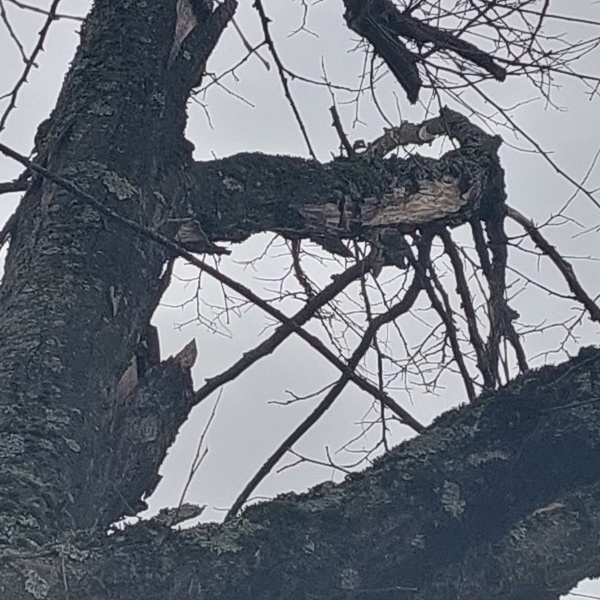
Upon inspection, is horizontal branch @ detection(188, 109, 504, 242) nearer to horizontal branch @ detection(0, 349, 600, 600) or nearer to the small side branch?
the small side branch

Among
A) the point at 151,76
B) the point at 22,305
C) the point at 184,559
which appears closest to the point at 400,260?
the point at 151,76

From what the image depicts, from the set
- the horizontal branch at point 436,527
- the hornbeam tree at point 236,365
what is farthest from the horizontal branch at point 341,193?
the horizontal branch at point 436,527

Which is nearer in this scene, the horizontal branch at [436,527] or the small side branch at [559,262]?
the horizontal branch at [436,527]

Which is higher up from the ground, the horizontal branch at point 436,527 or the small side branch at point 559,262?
the small side branch at point 559,262

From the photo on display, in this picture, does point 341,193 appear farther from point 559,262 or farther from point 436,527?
point 436,527

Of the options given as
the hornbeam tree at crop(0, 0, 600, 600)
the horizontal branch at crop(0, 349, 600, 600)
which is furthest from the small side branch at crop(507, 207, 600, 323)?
the horizontal branch at crop(0, 349, 600, 600)

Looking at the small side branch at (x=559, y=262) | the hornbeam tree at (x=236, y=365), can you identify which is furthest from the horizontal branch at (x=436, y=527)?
the small side branch at (x=559, y=262)

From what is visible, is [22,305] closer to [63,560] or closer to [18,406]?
[18,406]

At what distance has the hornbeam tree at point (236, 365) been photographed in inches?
63.0

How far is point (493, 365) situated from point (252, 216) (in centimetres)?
66

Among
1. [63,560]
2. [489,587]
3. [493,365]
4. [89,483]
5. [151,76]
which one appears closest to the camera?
[63,560]

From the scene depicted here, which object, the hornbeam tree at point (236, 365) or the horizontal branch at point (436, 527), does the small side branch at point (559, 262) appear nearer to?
the hornbeam tree at point (236, 365)

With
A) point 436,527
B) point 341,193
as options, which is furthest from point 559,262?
point 436,527

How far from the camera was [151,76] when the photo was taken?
216cm
